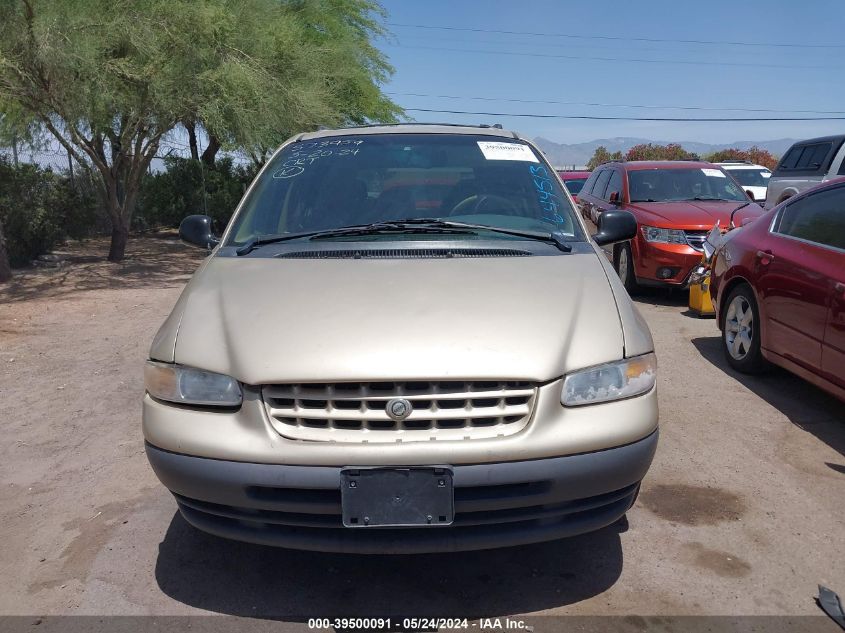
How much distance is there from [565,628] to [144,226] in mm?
17871

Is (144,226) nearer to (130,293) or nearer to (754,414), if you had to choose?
(130,293)

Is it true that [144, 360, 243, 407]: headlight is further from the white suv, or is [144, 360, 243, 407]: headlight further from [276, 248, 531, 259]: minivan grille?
the white suv

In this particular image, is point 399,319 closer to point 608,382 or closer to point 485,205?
point 608,382

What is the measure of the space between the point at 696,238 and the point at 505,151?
5.06 m

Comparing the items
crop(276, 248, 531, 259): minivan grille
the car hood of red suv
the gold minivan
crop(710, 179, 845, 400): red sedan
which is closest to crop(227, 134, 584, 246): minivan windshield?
crop(276, 248, 531, 259): minivan grille

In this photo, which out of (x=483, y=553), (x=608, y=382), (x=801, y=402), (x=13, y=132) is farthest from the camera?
(x=13, y=132)

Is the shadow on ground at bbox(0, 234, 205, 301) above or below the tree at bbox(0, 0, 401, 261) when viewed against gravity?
below

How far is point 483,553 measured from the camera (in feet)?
10.9

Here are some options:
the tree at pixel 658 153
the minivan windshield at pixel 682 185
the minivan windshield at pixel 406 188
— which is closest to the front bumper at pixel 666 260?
the minivan windshield at pixel 682 185

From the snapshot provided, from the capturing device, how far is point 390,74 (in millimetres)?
20938

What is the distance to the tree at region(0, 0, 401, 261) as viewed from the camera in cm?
966

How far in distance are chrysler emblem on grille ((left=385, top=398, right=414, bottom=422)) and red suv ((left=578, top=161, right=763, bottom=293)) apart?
6165 millimetres

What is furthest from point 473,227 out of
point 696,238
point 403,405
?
point 696,238

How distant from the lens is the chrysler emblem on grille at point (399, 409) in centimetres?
262
